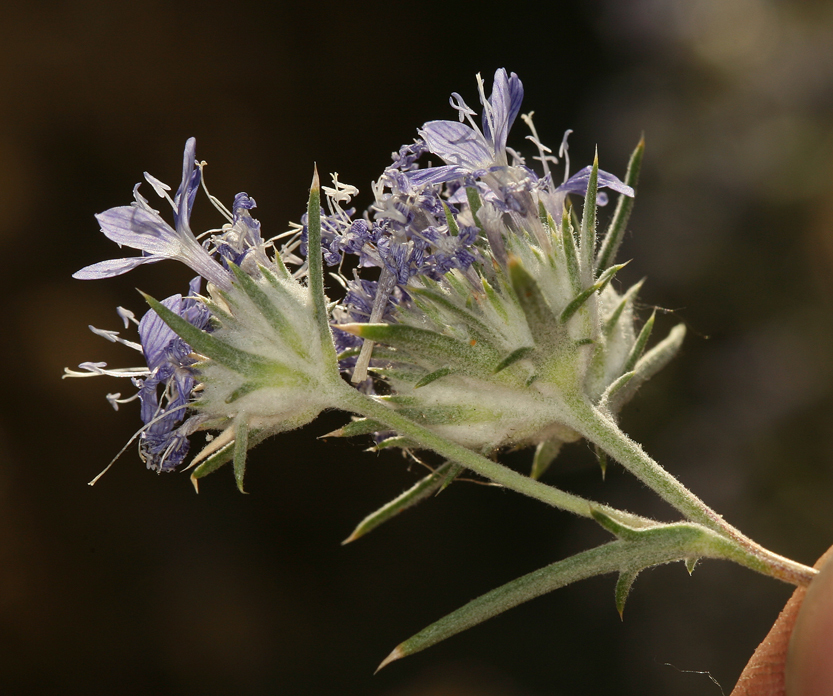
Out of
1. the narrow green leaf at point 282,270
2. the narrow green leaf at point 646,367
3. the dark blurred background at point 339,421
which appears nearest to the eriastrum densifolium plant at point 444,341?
the narrow green leaf at point 282,270

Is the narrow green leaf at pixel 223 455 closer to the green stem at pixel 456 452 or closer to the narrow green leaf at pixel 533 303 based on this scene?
the green stem at pixel 456 452

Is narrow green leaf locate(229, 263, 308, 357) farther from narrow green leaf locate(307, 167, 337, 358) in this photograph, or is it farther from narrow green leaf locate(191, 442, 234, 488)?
narrow green leaf locate(191, 442, 234, 488)

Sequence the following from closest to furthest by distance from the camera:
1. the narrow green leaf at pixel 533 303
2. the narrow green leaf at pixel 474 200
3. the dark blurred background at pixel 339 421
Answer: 1. the narrow green leaf at pixel 533 303
2. the narrow green leaf at pixel 474 200
3. the dark blurred background at pixel 339 421

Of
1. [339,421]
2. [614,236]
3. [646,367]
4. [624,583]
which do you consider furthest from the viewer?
[339,421]

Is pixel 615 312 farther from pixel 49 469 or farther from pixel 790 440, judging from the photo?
pixel 49 469

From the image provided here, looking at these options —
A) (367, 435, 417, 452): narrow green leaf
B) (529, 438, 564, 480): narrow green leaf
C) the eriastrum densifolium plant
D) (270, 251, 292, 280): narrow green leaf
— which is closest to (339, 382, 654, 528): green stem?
the eriastrum densifolium plant

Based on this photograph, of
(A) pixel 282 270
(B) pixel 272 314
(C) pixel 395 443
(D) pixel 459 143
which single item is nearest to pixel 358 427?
(C) pixel 395 443

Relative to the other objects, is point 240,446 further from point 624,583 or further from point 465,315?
point 624,583
